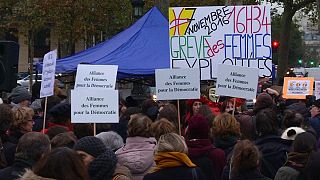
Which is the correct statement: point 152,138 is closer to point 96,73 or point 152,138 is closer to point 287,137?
point 287,137

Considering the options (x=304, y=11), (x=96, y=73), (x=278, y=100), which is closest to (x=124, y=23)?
(x=304, y=11)

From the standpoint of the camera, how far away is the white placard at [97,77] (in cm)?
808

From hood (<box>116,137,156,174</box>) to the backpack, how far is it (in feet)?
1.50

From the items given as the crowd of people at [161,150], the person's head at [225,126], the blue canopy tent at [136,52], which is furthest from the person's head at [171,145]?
the blue canopy tent at [136,52]

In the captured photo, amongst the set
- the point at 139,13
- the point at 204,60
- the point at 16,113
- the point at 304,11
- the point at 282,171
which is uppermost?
the point at 304,11

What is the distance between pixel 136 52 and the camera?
46.3 feet

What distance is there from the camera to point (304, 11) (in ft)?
134

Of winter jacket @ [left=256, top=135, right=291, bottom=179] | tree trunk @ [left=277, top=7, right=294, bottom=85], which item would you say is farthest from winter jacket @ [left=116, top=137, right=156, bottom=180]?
tree trunk @ [left=277, top=7, right=294, bottom=85]

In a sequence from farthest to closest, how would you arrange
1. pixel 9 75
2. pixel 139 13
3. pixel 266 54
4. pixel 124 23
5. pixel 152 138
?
pixel 124 23 → pixel 139 13 → pixel 266 54 → pixel 9 75 → pixel 152 138

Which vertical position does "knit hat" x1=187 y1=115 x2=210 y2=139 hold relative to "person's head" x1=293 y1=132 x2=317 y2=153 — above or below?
above

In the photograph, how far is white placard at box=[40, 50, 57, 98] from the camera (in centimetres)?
907

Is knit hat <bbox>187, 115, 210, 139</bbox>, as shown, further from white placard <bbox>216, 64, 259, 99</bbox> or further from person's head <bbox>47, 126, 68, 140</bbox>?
white placard <bbox>216, 64, 259, 99</bbox>

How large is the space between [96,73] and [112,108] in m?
0.95

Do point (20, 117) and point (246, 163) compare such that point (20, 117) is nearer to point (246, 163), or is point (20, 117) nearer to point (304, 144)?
point (246, 163)
